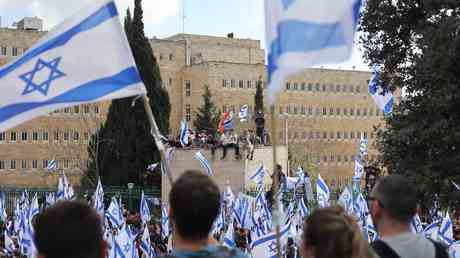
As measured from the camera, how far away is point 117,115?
153ft

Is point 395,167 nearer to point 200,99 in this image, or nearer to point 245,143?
point 245,143

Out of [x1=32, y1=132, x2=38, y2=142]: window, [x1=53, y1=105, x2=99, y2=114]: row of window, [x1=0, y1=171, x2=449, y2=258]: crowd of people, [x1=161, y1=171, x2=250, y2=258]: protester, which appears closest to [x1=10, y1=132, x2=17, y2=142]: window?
[x1=32, y1=132, x2=38, y2=142]: window

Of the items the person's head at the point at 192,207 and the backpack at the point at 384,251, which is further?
the backpack at the point at 384,251

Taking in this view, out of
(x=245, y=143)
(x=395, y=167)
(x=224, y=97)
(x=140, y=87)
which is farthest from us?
(x=224, y=97)

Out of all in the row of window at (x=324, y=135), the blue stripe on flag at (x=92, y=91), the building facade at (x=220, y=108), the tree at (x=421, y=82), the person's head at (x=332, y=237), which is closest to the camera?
the person's head at (x=332, y=237)

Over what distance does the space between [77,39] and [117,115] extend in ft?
137

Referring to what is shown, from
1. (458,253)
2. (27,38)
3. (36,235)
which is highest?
(27,38)

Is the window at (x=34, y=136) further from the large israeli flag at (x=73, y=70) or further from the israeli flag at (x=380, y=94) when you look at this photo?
the large israeli flag at (x=73, y=70)

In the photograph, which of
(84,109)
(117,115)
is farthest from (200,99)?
(117,115)

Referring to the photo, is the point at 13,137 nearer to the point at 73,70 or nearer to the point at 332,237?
the point at 73,70

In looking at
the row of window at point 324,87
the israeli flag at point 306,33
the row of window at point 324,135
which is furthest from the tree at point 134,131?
the israeli flag at point 306,33

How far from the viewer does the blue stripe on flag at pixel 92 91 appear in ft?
17.4

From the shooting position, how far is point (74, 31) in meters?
5.37

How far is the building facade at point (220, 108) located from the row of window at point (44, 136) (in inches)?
3.6
